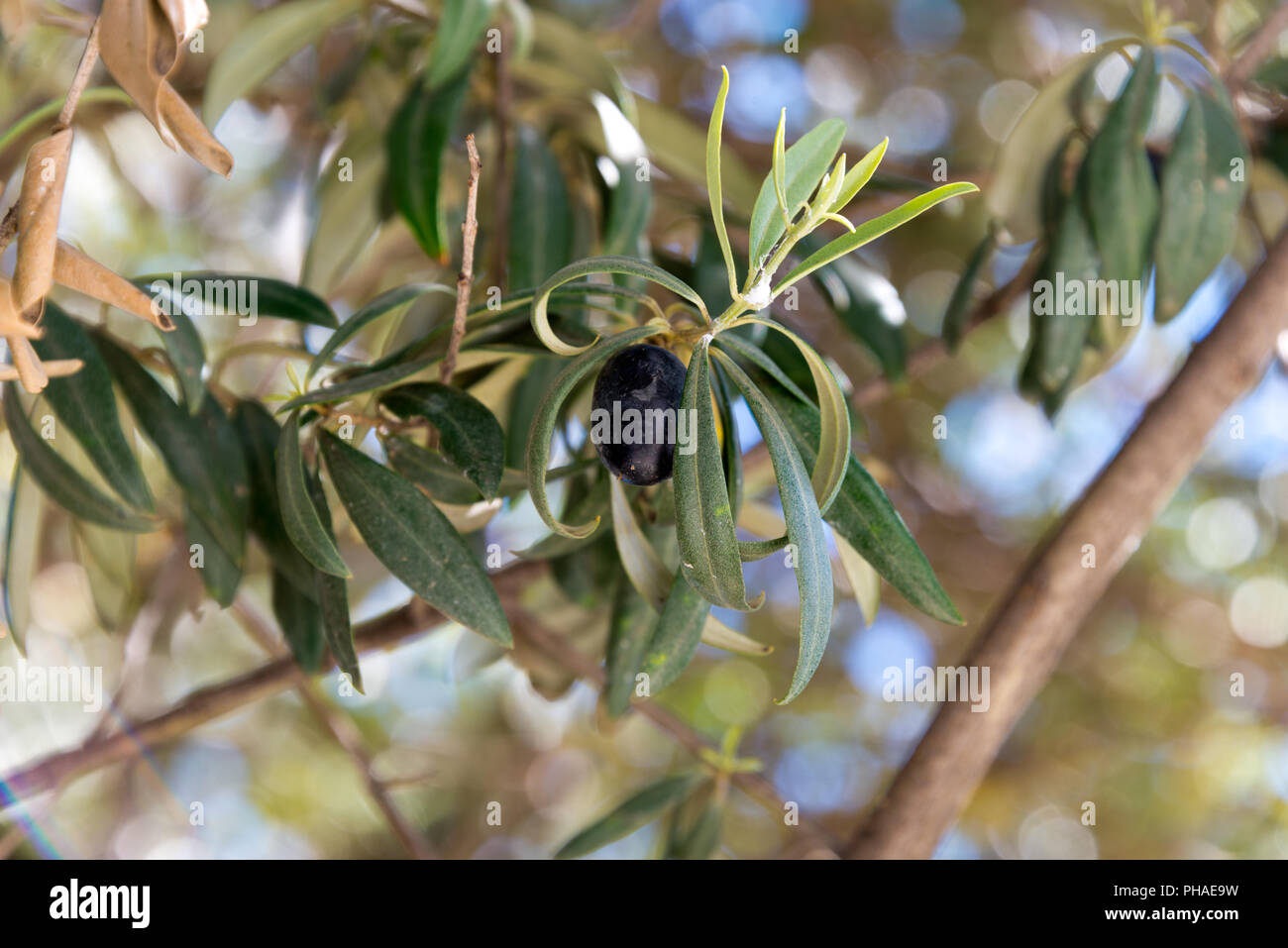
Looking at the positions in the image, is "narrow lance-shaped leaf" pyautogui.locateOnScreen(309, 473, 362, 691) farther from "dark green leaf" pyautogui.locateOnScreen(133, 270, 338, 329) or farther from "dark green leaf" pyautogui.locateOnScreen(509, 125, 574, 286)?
"dark green leaf" pyautogui.locateOnScreen(509, 125, 574, 286)

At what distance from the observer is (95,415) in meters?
0.79

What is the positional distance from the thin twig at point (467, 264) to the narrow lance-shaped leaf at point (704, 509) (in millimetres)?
166

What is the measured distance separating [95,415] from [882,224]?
61 centimetres

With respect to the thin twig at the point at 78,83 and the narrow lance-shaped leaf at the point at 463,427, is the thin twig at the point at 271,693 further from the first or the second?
the thin twig at the point at 78,83

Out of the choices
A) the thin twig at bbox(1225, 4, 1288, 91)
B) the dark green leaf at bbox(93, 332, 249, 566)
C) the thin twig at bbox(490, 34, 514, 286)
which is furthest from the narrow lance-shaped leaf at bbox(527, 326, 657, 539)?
the thin twig at bbox(1225, 4, 1288, 91)

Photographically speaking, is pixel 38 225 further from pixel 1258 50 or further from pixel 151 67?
pixel 1258 50

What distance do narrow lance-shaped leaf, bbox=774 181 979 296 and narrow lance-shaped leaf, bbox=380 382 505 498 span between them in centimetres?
23

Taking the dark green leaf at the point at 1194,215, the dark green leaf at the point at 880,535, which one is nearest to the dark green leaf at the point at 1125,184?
the dark green leaf at the point at 1194,215

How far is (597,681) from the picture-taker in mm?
1077

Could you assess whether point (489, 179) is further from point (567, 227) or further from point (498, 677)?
point (498, 677)

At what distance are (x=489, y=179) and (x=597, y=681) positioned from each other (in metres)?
0.62

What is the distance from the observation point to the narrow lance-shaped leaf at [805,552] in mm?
517

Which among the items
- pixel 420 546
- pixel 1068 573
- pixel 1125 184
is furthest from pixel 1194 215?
pixel 420 546

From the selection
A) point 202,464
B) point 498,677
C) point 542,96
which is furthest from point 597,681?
point 498,677
